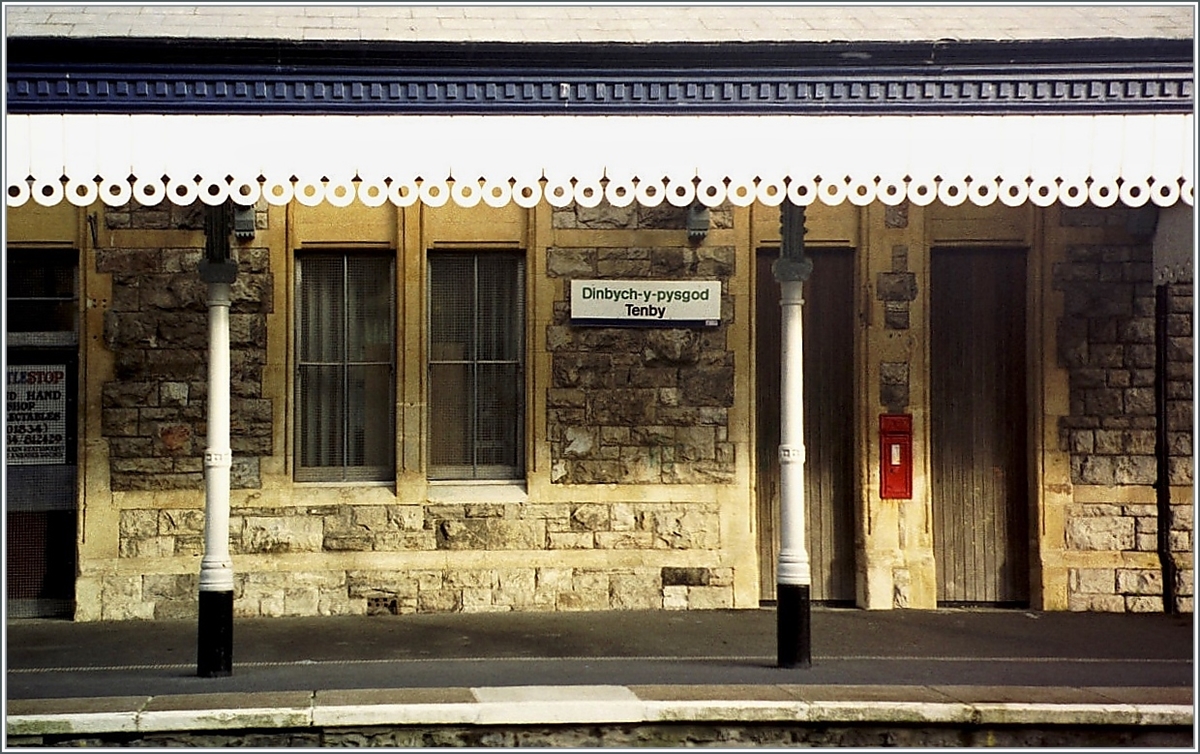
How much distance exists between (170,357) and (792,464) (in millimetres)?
4787

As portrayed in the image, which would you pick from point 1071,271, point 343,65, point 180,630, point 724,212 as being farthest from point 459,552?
point 1071,271

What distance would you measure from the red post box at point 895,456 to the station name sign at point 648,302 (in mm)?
1585

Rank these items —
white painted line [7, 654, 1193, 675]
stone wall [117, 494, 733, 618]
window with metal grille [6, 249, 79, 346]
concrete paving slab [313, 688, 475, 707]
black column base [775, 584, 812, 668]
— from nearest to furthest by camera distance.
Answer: concrete paving slab [313, 688, 475, 707]
black column base [775, 584, 812, 668]
white painted line [7, 654, 1193, 675]
stone wall [117, 494, 733, 618]
window with metal grille [6, 249, 79, 346]

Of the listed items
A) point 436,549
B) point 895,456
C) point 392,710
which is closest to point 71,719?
point 392,710

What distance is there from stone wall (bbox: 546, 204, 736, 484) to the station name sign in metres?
0.07

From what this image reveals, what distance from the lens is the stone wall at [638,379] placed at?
10219 millimetres

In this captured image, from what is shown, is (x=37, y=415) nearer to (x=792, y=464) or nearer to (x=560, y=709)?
(x=560, y=709)

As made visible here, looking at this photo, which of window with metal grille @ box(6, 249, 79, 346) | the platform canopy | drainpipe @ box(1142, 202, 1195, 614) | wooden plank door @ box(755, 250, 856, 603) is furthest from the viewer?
wooden plank door @ box(755, 250, 856, 603)

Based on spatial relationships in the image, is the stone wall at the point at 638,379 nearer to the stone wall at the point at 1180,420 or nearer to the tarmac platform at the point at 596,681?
the tarmac platform at the point at 596,681

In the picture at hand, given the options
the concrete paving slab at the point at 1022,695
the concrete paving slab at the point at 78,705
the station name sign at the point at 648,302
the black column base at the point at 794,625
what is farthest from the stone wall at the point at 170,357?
the concrete paving slab at the point at 1022,695

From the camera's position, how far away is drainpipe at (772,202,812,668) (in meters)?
7.83

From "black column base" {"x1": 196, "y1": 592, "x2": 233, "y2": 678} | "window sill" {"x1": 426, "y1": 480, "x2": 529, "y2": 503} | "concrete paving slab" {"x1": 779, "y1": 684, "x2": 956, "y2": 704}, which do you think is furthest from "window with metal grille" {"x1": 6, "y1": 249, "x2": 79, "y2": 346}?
"concrete paving slab" {"x1": 779, "y1": 684, "x2": 956, "y2": 704}

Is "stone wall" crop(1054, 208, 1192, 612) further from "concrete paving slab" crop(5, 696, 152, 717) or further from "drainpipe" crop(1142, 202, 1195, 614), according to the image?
"concrete paving slab" crop(5, 696, 152, 717)

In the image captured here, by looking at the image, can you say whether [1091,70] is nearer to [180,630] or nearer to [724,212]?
[724,212]
